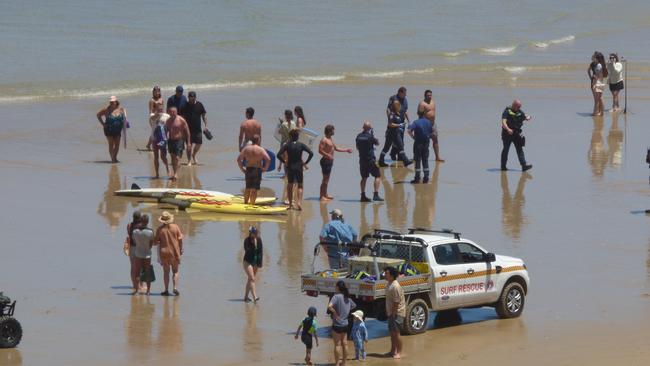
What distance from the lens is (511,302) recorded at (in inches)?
687

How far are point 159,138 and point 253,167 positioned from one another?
3479 mm

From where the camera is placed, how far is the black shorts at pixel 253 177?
2394cm

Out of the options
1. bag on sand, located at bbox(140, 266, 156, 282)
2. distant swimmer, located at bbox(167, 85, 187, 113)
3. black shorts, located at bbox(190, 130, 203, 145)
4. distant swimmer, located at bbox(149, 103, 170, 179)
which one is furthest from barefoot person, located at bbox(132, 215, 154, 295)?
black shorts, located at bbox(190, 130, 203, 145)

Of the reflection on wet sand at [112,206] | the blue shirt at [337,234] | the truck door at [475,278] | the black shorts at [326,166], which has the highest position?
the black shorts at [326,166]

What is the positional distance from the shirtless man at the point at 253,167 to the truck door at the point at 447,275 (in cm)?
746

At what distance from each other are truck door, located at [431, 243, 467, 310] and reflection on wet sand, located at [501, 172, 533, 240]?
508 cm

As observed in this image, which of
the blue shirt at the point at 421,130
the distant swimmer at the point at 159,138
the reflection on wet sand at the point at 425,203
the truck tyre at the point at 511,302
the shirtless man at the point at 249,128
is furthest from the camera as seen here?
the shirtless man at the point at 249,128

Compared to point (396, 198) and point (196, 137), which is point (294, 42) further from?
point (396, 198)

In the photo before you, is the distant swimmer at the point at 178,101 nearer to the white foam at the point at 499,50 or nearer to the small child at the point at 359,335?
the small child at the point at 359,335

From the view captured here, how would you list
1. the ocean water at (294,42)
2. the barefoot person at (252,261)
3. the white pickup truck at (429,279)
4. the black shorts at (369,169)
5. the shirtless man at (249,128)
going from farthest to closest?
the ocean water at (294,42) → the shirtless man at (249,128) → the black shorts at (369,169) → the barefoot person at (252,261) → the white pickup truck at (429,279)

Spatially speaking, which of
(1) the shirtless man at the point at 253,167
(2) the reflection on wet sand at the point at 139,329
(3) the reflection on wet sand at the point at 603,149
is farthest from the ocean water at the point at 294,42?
(2) the reflection on wet sand at the point at 139,329

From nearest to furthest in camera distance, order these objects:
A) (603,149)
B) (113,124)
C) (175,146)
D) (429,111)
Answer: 1. (175,146)
2. (429,111)
3. (113,124)
4. (603,149)

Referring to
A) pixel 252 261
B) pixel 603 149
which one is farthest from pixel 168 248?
pixel 603 149

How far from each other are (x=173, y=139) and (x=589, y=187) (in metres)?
7.97
